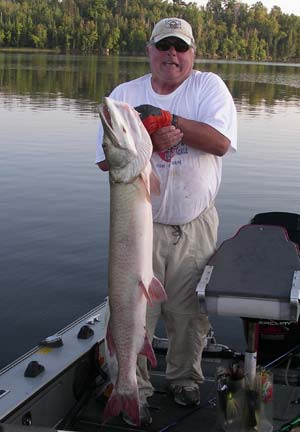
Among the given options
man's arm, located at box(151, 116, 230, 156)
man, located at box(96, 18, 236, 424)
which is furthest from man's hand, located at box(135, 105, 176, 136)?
man, located at box(96, 18, 236, 424)

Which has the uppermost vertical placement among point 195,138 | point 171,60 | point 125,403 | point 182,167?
point 171,60

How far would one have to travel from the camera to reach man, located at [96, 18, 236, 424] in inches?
148

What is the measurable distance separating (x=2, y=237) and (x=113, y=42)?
110m

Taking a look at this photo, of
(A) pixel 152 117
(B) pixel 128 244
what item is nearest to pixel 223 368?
(B) pixel 128 244

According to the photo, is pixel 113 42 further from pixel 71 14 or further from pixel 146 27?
pixel 71 14

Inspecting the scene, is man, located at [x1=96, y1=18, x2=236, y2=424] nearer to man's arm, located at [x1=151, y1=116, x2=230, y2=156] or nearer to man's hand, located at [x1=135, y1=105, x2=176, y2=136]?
man's arm, located at [x1=151, y1=116, x2=230, y2=156]

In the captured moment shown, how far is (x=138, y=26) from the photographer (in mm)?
115812

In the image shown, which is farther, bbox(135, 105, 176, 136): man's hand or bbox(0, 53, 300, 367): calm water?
bbox(0, 53, 300, 367): calm water

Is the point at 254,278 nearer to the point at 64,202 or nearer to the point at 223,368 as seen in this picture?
the point at 223,368

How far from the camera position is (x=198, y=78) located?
3.91m

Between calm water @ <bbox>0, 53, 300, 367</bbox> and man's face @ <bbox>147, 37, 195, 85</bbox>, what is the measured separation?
4131mm

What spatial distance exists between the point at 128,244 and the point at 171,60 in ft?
3.99

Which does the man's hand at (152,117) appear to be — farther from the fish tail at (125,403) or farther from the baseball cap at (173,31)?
the fish tail at (125,403)

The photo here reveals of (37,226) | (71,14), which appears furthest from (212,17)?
(37,226)
